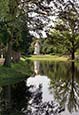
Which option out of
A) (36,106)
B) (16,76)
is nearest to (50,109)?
(36,106)

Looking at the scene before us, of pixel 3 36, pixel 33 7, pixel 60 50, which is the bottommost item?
pixel 60 50

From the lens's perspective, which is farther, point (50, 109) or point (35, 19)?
point (35, 19)

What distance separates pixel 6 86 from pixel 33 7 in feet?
60.7

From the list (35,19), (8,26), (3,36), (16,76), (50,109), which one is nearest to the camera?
(50,109)

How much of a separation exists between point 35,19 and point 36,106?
26.6 m

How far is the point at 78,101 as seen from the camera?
77.3ft

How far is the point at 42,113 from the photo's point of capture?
18.5 meters

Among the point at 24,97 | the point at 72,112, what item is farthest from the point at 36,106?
the point at 24,97

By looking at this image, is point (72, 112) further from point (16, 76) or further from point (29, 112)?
point (16, 76)

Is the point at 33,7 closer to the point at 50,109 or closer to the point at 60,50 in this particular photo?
the point at 50,109

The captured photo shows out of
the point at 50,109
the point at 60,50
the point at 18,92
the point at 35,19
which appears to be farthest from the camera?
the point at 60,50

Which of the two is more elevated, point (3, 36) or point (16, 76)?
point (3, 36)

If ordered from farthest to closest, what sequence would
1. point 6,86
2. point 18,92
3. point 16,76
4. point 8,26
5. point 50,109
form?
point 8,26 → point 16,76 → point 6,86 → point 18,92 → point 50,109

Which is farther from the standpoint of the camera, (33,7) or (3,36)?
(3,36)
